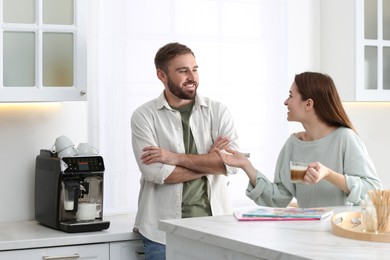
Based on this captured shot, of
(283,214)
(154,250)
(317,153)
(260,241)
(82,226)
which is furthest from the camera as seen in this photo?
(82,226)

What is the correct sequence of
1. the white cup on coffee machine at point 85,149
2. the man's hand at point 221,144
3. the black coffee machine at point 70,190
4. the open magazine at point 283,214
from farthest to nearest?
the white cup on coffee machine at point 85,149, the black coffee machine at point 70,190, the man's hand at point 221,144, the open magazine at point 283,214

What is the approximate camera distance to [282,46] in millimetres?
4828

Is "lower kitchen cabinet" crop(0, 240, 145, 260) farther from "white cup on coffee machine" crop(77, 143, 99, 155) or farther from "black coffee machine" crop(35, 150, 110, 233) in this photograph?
"white cup on coffee machine" crop(77, 143, 99, 155)

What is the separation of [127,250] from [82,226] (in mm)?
253

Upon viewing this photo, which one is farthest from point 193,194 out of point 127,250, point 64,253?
point 64,253

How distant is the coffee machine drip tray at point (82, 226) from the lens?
3.71m

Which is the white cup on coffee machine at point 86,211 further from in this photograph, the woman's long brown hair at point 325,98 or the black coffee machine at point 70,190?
the woman's long brown hair at point 325,98

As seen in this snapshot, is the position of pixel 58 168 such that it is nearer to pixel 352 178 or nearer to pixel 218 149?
pixel 218 149

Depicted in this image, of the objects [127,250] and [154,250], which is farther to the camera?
[127,250]

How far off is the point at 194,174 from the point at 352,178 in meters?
0.80

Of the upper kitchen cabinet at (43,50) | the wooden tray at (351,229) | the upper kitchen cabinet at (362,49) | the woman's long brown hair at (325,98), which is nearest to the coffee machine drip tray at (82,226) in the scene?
the upper kitchen cabinet at (43,50)

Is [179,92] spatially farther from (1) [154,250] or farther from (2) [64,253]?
(2) [64,253]

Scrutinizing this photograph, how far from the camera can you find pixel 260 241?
2.33 metres

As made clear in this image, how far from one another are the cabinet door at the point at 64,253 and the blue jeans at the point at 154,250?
0.22 metres
